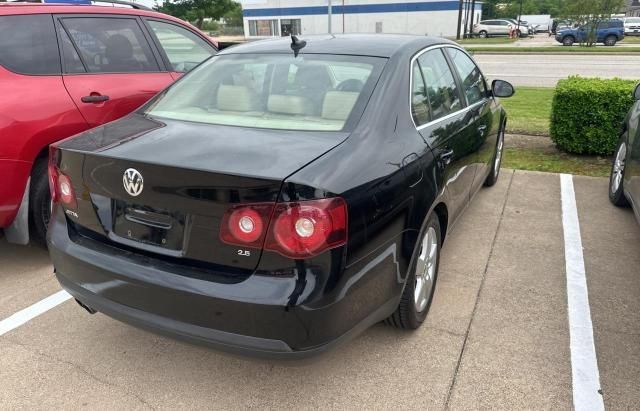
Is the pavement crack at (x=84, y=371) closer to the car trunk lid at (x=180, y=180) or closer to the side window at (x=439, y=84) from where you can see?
the car trunk lid at (x=180, y=180)

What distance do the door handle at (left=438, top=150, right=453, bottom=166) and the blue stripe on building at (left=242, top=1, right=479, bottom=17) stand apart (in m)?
50.3

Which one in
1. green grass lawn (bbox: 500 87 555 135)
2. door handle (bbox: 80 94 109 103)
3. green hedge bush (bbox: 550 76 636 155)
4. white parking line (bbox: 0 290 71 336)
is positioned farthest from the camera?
green grass lawn (bbox: 500 87 555 135)

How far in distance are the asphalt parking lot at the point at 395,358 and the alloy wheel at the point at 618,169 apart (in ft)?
4.08

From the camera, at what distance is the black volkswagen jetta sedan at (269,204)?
2.05 meters

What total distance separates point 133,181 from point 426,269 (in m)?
1.69

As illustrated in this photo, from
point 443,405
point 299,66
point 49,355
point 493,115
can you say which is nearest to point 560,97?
point 493,115

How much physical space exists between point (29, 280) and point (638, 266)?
4342 mm

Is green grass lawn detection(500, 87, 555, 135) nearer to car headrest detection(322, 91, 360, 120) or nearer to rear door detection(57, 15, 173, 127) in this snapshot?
rear door detection(57, 15, 173, 127)

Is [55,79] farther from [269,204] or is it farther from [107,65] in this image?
[269,204]

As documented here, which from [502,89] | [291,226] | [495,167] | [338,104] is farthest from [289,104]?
[495,167]

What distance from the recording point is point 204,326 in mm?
2162

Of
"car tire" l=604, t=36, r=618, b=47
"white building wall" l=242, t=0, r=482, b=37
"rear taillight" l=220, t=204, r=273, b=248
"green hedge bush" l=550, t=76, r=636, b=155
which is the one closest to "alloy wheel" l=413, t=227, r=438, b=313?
"rear taillight" l=220, t=204, r=273, b=248

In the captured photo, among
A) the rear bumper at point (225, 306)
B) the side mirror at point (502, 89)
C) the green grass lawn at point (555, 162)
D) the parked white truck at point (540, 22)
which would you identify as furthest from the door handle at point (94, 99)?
the parked white truck at point (540, 22)

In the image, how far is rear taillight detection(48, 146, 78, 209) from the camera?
2551 mm
